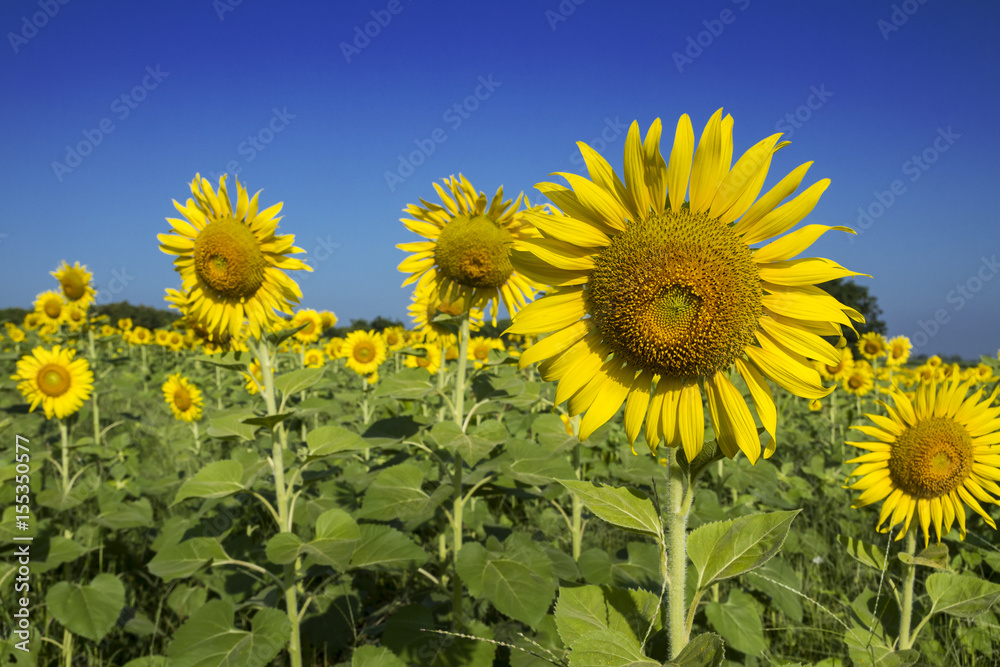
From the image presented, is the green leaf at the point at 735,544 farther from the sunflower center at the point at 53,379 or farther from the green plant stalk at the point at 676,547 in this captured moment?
the sunflower center at the point at 53,379

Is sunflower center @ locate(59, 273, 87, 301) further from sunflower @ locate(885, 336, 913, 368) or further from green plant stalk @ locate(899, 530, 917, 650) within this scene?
sunflower @ locate(885, 336, 913, 368)

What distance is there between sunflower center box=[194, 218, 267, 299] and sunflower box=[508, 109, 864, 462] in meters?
2.53

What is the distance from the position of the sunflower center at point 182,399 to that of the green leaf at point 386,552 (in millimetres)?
6266

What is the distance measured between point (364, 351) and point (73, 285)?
13.0ft

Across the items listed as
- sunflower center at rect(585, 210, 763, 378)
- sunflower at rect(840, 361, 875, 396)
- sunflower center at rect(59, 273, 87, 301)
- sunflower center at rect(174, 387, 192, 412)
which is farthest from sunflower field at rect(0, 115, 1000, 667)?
sunflower at rect(840, 361, 875, 396)

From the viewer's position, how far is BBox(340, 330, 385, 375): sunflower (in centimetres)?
886

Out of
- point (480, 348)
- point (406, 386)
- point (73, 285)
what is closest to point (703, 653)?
point (406, 386)

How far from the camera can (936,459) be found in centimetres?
280

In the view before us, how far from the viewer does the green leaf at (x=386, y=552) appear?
2801 mm

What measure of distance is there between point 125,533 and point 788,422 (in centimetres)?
922

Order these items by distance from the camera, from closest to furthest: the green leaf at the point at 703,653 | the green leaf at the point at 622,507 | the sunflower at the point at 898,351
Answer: the green leaf at the point at 703,653 → the green leaf at the point at 622,507 → the sunflower at the point at 898,351

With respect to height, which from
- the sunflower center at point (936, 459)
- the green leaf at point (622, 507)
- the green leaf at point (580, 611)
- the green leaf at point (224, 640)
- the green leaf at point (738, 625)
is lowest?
the green leaf at point (224, 640)

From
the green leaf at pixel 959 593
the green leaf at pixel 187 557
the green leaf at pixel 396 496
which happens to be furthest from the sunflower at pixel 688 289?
the green leaf at pixel 187 557

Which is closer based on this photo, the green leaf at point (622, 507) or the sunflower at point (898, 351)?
the green leaf at point (622, 507)
